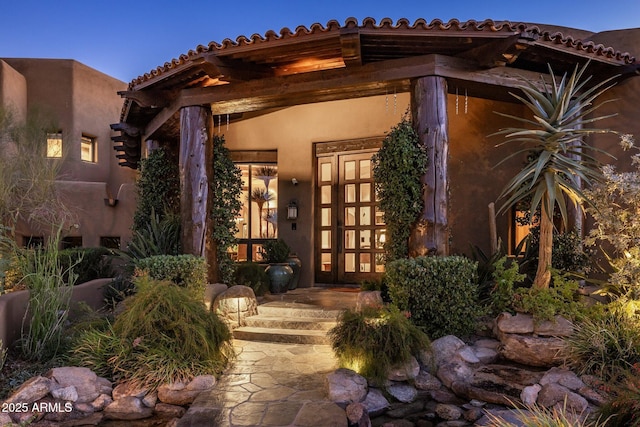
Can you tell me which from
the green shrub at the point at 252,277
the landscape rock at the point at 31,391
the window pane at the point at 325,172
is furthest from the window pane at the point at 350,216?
the landscape rock at the point at 31,391

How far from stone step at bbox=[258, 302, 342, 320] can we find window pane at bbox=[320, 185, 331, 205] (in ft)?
9.75

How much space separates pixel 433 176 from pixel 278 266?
12.0 feet

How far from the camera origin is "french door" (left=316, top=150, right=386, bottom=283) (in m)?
9.48

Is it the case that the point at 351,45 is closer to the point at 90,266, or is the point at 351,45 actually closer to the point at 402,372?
the point at 402,372

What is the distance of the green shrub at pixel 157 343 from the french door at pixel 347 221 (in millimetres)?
4554

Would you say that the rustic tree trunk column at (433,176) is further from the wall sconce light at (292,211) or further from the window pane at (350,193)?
the wall sconce light at (292,211)

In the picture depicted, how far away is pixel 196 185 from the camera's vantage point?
7.55 meters

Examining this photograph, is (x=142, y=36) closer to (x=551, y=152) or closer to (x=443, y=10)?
(x=443, y=10)

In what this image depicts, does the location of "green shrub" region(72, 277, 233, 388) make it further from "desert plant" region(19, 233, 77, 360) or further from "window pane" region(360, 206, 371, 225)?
"window pane" region(360, 206, 371, 225)

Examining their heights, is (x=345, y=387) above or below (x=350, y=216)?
below

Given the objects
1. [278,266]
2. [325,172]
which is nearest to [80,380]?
[278,266]

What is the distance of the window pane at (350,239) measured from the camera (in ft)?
31.6

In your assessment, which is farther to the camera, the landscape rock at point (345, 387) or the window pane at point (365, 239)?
the window pane at point (365, 239)

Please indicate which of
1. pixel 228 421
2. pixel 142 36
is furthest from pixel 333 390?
pixel 142 36
